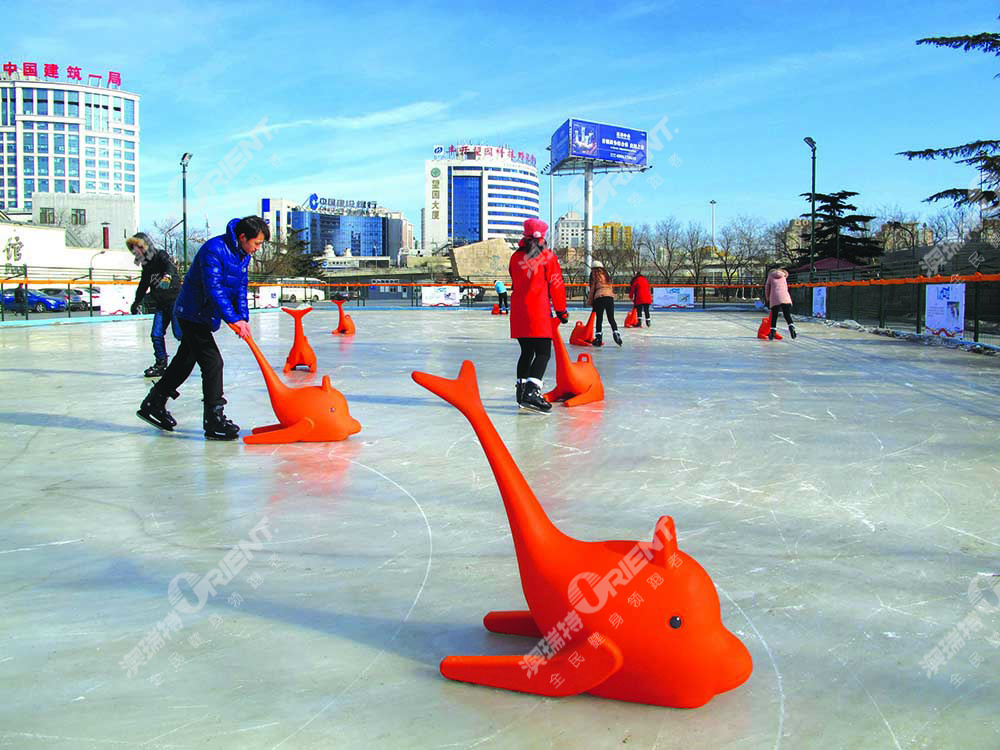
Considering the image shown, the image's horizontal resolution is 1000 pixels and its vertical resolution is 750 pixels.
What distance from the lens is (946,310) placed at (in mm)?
15070

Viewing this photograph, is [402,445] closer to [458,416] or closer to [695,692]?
[458,416]

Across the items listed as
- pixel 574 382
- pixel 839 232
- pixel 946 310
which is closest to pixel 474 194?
pixel 839 232

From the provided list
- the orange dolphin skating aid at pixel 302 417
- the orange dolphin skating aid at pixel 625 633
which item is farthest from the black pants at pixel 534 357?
the orange dolphin skating aid at pixel 625 633

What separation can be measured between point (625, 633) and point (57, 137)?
158m

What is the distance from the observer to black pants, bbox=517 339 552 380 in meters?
7.17

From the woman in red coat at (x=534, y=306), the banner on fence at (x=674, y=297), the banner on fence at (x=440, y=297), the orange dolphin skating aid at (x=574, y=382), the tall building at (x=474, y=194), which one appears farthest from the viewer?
the tall building at (x=474, y=194)

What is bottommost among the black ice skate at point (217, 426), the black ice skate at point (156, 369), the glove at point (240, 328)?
the black ice skate at point (217, 426)

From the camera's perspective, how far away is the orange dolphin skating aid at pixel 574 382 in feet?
24.6

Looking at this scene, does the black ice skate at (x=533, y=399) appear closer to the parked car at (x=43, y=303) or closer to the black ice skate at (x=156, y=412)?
the black ice skate at (x=156, y=412)

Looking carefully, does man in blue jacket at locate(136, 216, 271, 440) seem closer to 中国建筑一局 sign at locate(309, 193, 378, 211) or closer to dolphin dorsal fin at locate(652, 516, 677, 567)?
dolphin dorsal fin at locate(652, 516, 677, 567)

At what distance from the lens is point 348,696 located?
6.93ft

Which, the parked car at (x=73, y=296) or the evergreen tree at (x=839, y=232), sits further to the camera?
the evergreen tree at (x=839, y=232)

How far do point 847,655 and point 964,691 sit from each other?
31 centimetres

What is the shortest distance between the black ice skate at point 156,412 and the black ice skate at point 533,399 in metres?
2.99
